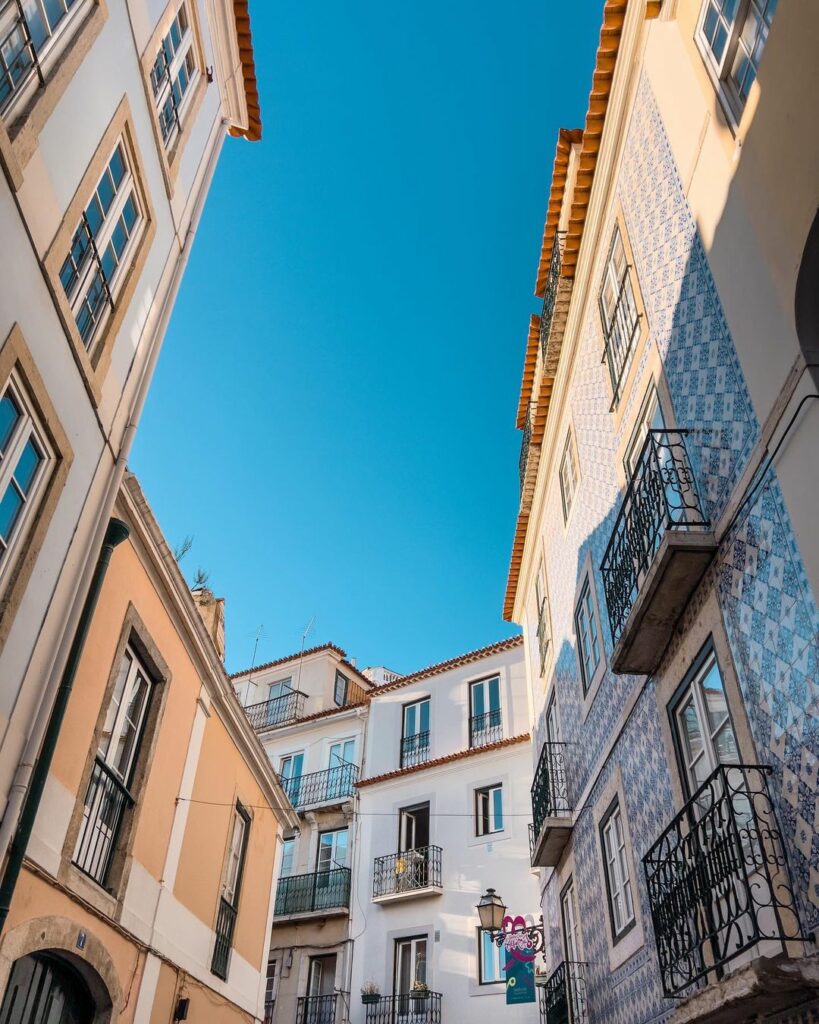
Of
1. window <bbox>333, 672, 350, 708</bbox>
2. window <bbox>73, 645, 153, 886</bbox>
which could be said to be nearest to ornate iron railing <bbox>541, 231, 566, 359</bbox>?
window <bbox>73, 645, 153, 886</bbox>

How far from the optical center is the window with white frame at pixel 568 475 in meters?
11.2

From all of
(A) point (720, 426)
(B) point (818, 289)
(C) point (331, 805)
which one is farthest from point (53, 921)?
(C) point (331, 805)

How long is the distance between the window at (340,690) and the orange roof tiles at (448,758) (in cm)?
387

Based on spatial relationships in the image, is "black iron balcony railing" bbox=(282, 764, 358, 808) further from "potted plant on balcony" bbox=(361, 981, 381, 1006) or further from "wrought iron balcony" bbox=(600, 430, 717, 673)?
"wrought iron balcony" bbox=(600, 430, 717, 673)

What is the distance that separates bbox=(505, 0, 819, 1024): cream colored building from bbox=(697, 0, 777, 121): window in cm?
2

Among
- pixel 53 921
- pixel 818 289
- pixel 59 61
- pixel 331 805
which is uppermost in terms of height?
pixel 331 805

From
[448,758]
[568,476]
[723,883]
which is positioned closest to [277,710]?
[448,758]

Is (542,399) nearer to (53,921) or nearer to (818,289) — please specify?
(818,289)

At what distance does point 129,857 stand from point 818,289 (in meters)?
6.89

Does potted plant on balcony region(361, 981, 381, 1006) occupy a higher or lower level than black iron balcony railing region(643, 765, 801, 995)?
higher

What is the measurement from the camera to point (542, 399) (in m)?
12.2

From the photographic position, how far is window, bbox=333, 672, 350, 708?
83.6 ft

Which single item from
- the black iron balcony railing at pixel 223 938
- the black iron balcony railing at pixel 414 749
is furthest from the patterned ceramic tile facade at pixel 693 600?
the black iron balcony railing at pixel 414 749

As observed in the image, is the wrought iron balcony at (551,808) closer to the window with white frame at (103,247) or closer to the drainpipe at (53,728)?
the drainpipe at (53,728)
